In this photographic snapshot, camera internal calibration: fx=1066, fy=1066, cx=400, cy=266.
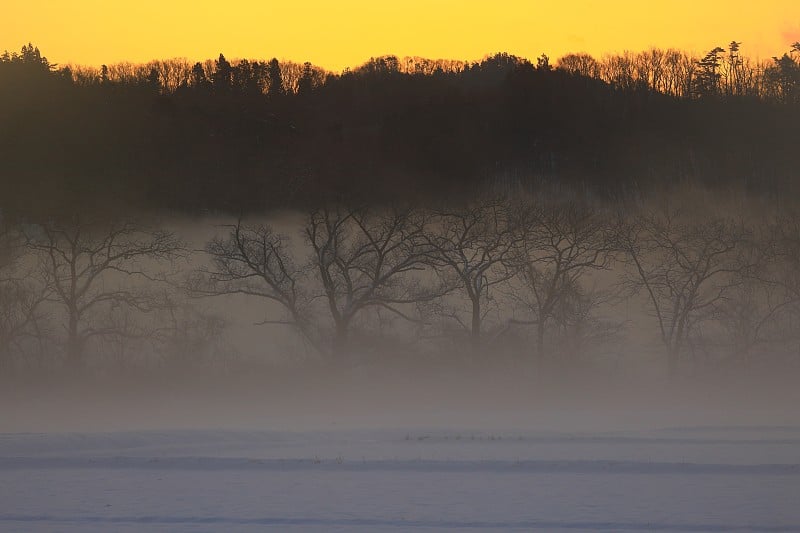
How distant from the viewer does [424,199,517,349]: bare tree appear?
44.2m

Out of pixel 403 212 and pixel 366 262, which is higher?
pixel 403 212

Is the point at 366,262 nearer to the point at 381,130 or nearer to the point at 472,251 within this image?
the point at 472,251

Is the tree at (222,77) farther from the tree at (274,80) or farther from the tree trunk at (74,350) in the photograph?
the tree trunk at (74,350)

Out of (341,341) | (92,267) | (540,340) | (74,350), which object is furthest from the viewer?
(92,267)

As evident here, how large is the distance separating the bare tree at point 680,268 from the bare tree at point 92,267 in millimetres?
21210

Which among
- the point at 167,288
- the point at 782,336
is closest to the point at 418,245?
the point at 167,288

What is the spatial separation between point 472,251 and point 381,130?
12855 mm

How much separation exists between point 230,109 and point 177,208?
614 cm

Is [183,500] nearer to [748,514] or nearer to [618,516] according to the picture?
[618,516]

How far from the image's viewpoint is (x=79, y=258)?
51.6 m

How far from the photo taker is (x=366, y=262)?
4494cm

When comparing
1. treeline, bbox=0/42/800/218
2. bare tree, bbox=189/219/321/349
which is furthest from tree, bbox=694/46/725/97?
bare tree, bbox=189/219/321/349

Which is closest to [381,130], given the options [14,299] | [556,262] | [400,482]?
[556,262]

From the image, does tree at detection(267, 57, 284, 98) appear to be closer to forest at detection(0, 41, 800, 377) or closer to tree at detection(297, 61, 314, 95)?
forest at detection(0, 41, 800, 377)
